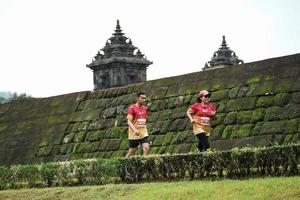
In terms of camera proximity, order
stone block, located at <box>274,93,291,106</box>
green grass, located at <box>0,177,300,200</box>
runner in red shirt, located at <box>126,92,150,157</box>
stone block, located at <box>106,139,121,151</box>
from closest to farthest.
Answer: green grass, located at <box>0,177,300,200</box>, runner in red shirt, located at <box>126,92,150,157</box>, stone block, located at <box>274,93,291,106</box>, stone block, located at <box>106,139,121,151</box>

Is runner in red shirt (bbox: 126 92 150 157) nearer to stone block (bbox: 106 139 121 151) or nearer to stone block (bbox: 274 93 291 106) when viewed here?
stone block (bbox: 274 93 291 106)

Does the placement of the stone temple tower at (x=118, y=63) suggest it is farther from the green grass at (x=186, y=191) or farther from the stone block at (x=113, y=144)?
the green grass at (x=186, y=191)

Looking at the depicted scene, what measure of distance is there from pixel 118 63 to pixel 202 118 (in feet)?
112

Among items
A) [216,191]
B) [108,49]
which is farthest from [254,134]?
[108,49]

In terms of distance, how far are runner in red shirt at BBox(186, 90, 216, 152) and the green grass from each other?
6.58 feet

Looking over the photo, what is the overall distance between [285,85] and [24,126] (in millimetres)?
8634

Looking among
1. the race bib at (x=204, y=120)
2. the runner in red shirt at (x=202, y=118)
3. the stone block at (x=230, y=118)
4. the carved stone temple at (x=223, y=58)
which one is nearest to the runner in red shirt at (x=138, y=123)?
the runner in red shirt at (x=202, y=118)

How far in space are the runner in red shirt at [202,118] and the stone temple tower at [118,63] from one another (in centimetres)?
3308

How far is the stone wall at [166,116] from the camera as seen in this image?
15.3 metres

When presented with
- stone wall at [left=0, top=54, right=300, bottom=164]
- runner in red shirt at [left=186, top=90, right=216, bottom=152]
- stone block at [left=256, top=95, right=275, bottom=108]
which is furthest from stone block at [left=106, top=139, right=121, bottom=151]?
runner in red shirt at [left=186, top=90, right=216, bottom=152]

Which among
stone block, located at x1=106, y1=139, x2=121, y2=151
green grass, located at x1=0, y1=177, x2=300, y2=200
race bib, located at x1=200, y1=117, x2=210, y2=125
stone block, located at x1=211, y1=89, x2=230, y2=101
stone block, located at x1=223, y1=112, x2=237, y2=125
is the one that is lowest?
green grass, located at x1=0, y1=177, x2=300, y2=200

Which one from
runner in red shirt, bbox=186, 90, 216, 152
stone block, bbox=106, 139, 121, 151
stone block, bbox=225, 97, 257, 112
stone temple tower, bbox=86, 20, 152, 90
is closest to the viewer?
runner in red shirt, bbox=186, 90, 216, 152

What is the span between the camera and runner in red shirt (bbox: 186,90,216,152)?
1419cm

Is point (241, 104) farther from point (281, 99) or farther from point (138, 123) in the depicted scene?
point (138, 123)
